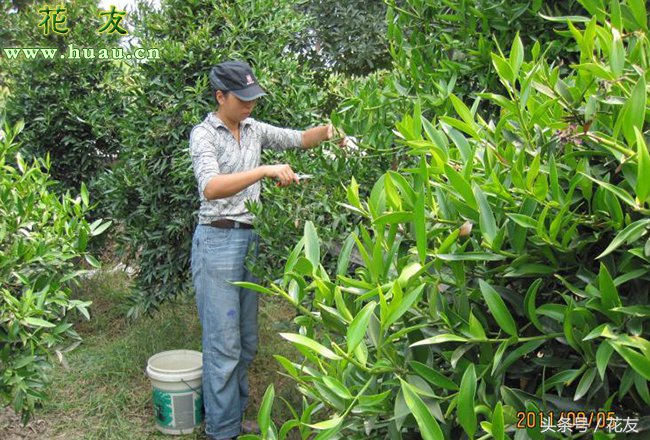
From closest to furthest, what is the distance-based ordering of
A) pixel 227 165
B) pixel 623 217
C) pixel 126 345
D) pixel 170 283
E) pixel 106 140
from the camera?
pixel 623 217
pixel 227 165
pixel 170 283
pixel 126 345
pixel 106 140

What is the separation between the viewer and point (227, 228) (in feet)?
11.2

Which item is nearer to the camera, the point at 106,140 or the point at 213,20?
the point at 213,20

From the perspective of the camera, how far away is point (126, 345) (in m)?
4.91

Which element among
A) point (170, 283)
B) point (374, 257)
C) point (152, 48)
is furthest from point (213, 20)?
point (374, 257)

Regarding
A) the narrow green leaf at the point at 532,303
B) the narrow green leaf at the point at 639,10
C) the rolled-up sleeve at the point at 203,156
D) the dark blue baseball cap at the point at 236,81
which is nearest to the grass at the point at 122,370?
the rolled-up sleeve at the point at 203,156

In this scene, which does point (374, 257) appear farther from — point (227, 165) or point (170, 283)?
point (170, 283)

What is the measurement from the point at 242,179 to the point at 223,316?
832mm

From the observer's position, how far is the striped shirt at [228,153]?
3221mm

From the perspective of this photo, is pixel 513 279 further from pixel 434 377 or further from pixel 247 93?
pixel 247 93

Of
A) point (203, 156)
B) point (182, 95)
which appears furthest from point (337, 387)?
point (182, 95)

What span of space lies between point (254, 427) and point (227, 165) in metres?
1.52

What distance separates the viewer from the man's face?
329 centimetres

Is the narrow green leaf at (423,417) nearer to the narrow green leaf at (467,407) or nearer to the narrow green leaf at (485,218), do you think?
the narrow green leaf at (467,407)

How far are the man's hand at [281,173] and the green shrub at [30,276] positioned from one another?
2.66 feet
